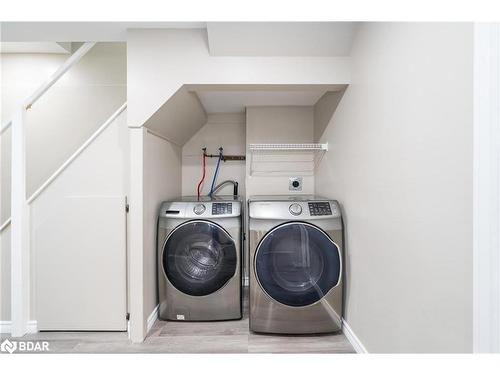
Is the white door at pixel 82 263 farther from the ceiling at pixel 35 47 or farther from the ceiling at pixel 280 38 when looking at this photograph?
the ceiling at pixel 35 47

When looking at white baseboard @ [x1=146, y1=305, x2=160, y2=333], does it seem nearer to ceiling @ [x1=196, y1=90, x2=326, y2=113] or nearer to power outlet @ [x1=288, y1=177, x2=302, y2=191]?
power outlet @ [x1=288, y1=177, x2=302, y2=191]

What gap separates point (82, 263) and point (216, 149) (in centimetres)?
163

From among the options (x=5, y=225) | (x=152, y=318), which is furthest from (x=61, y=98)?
(x=152, y=318)

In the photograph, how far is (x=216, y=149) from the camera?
2963 millimetres

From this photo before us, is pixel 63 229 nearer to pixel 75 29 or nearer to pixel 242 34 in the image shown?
pixel 75 29

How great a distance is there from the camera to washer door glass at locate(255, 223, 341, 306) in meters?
1.87

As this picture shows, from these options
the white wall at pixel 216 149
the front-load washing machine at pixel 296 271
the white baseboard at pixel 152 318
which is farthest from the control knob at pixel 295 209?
the white baseboard at pixel 152 318

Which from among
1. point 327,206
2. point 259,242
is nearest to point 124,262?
point 259,242

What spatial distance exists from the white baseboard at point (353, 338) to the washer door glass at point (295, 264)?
0.29m

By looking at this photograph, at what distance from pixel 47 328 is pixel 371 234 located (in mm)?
2296

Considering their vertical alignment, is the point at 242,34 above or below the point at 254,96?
above

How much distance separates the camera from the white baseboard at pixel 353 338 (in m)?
1.65

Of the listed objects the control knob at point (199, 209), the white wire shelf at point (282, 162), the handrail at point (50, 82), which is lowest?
the control knob at point (199, 209)

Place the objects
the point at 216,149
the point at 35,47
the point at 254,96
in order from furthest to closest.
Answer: the point at 216,149 < the point at 35,47 < the point at 254,96
